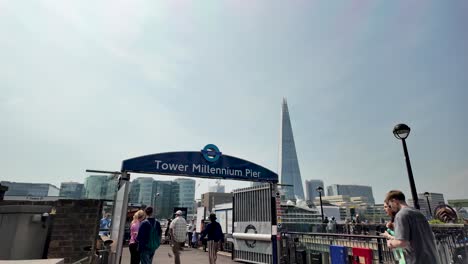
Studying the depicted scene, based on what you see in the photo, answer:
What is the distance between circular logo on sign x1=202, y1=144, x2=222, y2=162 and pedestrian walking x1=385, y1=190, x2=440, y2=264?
6693mm

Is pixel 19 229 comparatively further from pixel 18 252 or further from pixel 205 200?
pixel 205 200

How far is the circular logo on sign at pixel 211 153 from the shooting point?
30.1 feet

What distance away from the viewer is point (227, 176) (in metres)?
9.38

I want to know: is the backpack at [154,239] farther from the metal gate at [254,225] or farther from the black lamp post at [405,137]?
the black lamp post at [405,137]

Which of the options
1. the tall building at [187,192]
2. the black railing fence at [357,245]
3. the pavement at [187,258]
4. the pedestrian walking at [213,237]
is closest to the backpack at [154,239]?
the pedestrian walking at [213,237]

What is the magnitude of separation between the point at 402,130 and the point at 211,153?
21.1 ft

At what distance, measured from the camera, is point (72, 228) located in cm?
583

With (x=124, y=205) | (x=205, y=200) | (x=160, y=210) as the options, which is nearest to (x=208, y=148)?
(x=124, y=205)

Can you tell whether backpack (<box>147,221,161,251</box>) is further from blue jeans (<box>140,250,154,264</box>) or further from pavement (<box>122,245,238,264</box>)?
pavement (<box>122,245,238,264</box>)

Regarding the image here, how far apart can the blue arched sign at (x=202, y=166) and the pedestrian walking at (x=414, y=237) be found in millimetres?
6625

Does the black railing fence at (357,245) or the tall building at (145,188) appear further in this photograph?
the tall building at (145,188)

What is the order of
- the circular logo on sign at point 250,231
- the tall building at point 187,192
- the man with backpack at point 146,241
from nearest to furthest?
the man with backpack at point 146,241
the circular logo on sign at point 250,231
the tall building at point 187,192

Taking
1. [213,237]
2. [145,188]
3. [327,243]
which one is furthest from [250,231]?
[145,188]

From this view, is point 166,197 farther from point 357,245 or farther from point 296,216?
point 357,245
